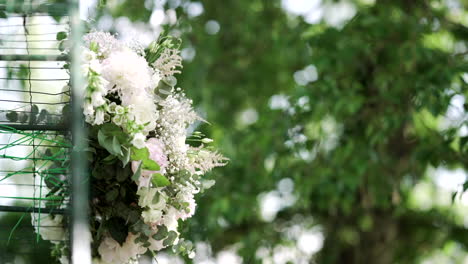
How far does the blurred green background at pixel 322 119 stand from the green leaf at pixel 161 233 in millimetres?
475

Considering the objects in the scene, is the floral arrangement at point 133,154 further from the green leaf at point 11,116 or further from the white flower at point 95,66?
the green leaf at point 11,116

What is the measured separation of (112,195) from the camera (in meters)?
1.14

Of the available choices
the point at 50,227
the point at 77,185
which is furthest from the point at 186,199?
the point at 77,185

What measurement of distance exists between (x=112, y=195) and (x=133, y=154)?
0.10 metres

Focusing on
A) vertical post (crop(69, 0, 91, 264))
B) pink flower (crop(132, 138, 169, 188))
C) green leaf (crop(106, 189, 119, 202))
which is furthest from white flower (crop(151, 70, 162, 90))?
vertical post (crop(69, 0, 91, 264))

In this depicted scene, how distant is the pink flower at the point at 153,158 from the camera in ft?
3.64

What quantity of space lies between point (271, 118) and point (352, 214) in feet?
5.01

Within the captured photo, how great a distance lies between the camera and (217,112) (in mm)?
3996

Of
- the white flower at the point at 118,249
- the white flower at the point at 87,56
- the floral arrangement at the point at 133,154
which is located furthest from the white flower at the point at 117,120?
the white flower at the point at 118,249

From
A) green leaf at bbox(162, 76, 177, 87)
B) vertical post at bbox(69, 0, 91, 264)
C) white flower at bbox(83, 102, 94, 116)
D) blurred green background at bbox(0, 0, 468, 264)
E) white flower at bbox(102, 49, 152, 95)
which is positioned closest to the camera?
vertical post at bbox(69, 0, 91, 264)

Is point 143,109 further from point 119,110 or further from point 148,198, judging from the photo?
point 148,198

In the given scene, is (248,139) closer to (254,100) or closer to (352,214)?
(254,100)

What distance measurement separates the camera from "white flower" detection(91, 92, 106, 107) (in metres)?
1.04

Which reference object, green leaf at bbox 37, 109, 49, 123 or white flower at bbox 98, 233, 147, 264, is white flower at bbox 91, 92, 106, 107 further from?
white flower at bbox 98, 233, 147, 264
